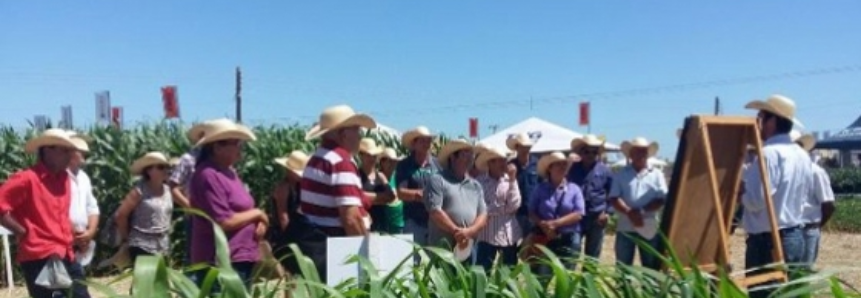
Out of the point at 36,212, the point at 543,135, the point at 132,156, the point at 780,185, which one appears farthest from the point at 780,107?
the point at 543,135

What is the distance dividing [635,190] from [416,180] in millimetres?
1838

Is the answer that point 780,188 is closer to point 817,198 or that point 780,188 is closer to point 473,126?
point 817,198

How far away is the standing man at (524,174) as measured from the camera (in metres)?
8.70

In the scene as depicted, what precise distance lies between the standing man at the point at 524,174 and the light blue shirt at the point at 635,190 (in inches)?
29.5

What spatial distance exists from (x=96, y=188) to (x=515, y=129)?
11.3m

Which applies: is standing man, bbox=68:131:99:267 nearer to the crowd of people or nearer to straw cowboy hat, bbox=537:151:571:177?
the crowd of people

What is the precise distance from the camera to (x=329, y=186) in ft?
18.3

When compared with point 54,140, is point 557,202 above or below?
below

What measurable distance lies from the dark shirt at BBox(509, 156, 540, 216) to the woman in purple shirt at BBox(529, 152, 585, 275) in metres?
0.43

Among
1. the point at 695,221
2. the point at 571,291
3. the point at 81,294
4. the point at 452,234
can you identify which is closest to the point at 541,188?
the point at 452,234

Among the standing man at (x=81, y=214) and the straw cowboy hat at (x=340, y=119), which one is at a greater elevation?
the straw cowboy hat at (x=340, y=119)

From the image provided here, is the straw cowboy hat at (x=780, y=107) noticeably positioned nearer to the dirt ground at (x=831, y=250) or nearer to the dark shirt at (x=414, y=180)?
the dark shirt at (x=414, y=180)

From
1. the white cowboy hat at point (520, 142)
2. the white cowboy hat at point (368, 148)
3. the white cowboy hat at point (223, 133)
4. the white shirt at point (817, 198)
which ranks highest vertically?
the white cowboy hat at point (223, 133)

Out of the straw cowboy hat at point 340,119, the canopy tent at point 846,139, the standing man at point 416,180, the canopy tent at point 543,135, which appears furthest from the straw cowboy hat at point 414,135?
the canopy tent at point 846,139
